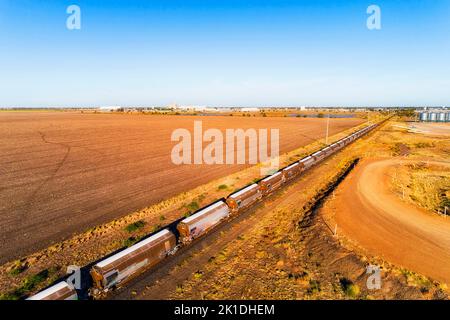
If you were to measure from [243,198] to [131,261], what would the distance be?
11.5m

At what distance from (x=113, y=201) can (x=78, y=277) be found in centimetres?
1185

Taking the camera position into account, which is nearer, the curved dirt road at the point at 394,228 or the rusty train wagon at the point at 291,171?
the curved dirt road at the point at 394,228

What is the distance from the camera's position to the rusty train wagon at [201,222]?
17172 millimetres

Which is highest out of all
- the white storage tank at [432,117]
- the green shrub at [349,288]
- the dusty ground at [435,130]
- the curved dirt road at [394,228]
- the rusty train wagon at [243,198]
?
the white storage tank at [432,117]

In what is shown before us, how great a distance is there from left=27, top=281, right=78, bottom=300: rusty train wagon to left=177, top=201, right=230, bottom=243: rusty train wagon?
282 inches

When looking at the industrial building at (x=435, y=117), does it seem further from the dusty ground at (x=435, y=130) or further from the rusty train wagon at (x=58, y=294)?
the rusty train wagon at (x=58, y=294)

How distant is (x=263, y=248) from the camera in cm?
1709

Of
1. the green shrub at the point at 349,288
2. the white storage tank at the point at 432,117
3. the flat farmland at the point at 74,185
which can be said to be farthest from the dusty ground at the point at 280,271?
the white storage tank at the point at 432,117

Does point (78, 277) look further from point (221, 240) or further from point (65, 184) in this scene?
point (65, 184)

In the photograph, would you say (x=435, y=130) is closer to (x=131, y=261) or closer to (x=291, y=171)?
(x=291, y=171)

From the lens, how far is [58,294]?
11.0m

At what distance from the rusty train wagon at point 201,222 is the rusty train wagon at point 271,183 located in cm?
643

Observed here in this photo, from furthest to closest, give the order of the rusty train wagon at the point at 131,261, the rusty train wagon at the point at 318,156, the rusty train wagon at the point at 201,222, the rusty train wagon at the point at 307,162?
the rusty train wagon at the point at 318,156 → the rusty train wagon at the point at 307,162 → the rusty train wagon at the point at 201,222 → the rusty train wagon at the point at 131,261
